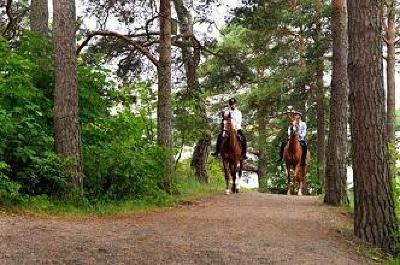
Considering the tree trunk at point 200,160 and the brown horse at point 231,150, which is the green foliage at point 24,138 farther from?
the tree trunk at point 200,160

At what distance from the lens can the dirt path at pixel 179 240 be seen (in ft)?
19.2

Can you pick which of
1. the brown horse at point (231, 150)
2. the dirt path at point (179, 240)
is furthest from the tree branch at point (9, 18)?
the dirt path at point (179, 240)

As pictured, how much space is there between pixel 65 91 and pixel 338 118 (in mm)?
5736

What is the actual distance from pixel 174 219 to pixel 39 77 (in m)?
4.22

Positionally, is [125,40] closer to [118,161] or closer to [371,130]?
[118,161]

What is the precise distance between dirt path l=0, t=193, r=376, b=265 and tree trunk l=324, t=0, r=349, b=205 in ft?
7.96

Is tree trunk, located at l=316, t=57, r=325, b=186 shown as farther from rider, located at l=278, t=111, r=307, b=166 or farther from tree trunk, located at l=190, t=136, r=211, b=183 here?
tree trunk, located at l=190, t=136, r=211, b=183

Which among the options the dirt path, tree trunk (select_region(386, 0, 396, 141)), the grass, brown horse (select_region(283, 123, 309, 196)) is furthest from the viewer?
tree trunk (select_region(386, 0, 396, 141))

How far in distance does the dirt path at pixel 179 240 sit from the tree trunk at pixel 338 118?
7.96ft

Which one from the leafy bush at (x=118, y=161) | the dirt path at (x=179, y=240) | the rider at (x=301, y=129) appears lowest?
the dirt path at (x=179, y=240)

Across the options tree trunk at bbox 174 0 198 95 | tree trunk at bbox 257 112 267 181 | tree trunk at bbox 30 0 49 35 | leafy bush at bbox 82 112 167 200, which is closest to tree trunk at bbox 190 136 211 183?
tree trunk at bbox 174 0 198 95

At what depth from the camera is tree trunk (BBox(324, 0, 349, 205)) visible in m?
11.9

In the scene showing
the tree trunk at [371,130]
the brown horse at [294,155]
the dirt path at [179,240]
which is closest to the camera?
the dirt path at [179,240]

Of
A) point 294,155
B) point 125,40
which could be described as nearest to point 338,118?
point 125,40
